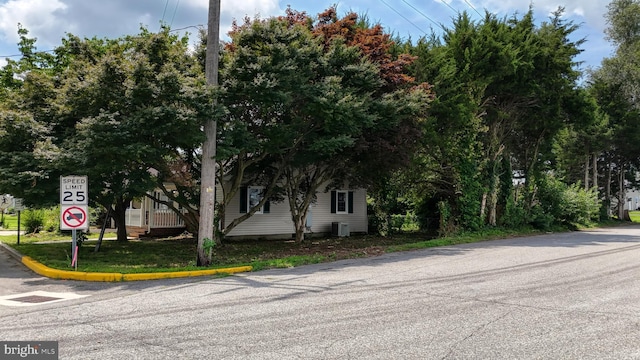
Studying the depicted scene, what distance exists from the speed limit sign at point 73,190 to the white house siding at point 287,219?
921 centimetres

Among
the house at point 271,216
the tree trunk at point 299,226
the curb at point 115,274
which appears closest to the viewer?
the curb at point 115,274

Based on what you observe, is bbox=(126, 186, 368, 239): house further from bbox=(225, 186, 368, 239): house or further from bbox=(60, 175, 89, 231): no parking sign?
bbox=(60, 175, 89, 231): no parking sign

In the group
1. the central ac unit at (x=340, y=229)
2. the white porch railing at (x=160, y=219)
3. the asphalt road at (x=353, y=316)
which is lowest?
the asphalt road at (x=353, y=316)

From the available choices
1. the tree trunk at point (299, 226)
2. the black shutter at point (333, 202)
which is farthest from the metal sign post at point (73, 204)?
the black shutter at point (333, 202)

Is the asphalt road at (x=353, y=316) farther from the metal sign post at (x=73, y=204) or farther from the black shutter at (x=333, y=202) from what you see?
the black shutter at (x=333, y=202)

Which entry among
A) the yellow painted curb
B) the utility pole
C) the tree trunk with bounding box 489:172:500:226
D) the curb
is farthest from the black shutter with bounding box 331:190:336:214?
the yellow painted curb

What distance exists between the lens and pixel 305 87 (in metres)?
12.9

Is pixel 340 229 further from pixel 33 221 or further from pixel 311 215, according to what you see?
pixel 33 221

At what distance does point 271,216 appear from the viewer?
824 inches

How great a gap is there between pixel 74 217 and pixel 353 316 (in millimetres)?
7653

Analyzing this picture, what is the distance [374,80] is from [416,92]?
5.45 feet

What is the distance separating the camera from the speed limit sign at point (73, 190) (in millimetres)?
10438

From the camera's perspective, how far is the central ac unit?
72.7 feet

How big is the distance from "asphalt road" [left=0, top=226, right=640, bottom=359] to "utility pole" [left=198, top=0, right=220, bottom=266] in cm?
190
